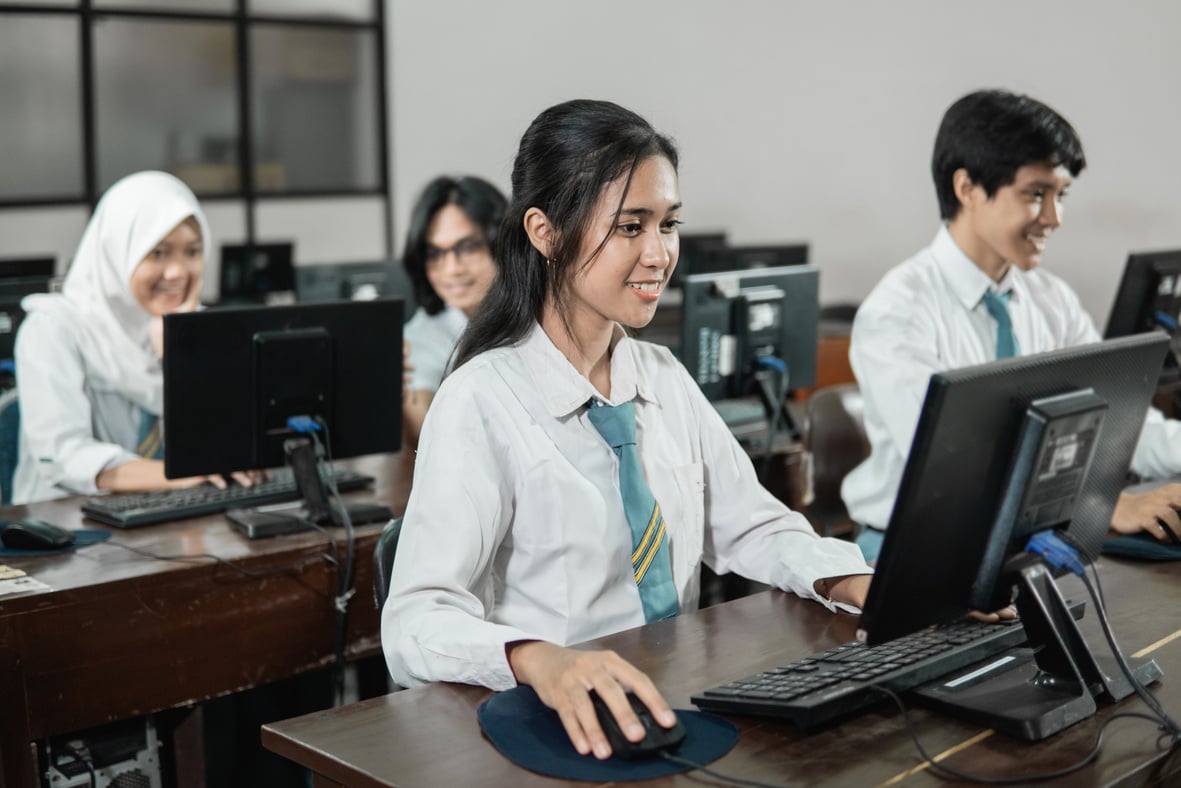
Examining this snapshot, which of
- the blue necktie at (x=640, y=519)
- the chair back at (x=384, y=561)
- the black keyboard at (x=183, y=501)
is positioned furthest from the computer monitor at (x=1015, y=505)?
the black keyboard at (x=183, y=501)

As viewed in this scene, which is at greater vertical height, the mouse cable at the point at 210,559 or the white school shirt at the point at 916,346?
the white school shirt at the point at 916,346

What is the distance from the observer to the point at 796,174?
6543 mm

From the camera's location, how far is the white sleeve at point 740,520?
175 cm

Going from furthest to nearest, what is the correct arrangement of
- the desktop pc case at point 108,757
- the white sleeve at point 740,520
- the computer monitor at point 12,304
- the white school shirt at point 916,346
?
the computer monitor at point 12,304 < the white school shirt at point 916,346 < the desktop pc case at point 108,757 < the white sleeve at point 740,520

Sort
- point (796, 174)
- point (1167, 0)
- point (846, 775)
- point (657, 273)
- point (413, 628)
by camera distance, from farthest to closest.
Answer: point (796, 174)
point (1167, 0)
point (657, 273)
point (413, 628)
point (846, 775)

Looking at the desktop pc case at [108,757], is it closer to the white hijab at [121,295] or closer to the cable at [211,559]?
the cable at [211,559]

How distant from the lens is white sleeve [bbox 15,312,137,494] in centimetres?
264

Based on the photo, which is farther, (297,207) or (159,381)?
(297,207)

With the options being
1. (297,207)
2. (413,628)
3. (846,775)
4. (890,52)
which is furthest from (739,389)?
(297,207)

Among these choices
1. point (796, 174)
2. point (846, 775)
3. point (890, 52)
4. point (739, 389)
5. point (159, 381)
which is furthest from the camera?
point (796, 174)

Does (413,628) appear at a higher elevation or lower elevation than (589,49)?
lower

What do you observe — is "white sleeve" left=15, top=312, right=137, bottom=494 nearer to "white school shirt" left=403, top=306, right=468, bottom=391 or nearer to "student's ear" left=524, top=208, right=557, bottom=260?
"white school shirt" left=403, top=306, right=468, bottom=391

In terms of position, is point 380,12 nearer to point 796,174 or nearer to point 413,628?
point 796,174

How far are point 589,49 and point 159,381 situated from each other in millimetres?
4511
